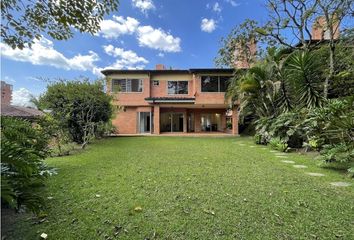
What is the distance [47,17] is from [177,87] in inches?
763

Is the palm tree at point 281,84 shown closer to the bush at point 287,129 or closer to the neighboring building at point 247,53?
the bush at point 287,129

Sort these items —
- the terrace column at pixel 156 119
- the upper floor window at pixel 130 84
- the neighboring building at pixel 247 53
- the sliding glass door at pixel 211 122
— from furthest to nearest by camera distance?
the sliding glass door at pixel 211 122
the upper floor window at pixel 130 84
the terrace column at pixel 156 119
the neighboring building at pixel 247 53

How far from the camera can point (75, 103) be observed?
13.2 meters

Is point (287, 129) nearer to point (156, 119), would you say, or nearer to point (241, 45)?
point (241, 45)

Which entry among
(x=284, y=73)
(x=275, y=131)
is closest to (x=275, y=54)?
(x=284, y=73)

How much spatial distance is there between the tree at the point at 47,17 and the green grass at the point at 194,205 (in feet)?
8.38

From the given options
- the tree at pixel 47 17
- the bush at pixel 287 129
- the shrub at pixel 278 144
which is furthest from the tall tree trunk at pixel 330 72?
the tree at pixel 47 17

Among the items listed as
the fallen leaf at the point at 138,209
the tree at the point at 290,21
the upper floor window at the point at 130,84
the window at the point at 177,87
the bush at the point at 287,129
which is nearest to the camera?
the fallen leaf at the point at 138,209

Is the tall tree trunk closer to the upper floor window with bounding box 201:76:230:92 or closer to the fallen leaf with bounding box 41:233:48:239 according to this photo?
the upper floor window with bounding box 201:76:230:92

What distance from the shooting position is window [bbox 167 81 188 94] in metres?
22.6

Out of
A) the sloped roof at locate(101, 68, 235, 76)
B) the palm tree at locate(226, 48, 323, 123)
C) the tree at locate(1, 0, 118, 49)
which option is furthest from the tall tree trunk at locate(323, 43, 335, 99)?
the tree at locate(1, 0, 118, 49)

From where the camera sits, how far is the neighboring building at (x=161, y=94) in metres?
21.4

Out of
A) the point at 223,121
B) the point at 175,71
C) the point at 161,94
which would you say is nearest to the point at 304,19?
the point at 175,71

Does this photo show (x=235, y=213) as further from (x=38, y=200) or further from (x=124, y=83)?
(x=124, y=83)
